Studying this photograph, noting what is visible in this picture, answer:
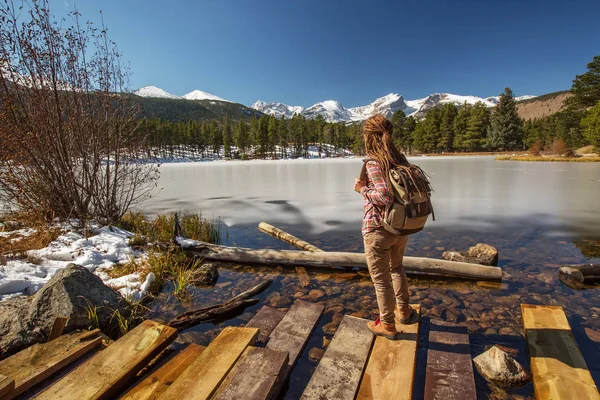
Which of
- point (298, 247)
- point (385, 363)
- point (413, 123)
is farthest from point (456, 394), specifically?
point (413, 123)

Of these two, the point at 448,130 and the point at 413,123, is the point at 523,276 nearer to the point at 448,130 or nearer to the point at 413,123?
the point at 448,130

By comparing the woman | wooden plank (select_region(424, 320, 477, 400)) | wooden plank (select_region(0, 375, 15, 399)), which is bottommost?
wooden plank (select_region(424, 320, 477, 400))

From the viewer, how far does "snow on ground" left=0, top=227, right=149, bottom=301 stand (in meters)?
3.74

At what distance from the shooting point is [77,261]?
15.3ft

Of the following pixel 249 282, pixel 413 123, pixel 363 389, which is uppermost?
pixel 413 123

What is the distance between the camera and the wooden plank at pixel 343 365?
82.8 inches

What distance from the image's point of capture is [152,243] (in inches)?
223

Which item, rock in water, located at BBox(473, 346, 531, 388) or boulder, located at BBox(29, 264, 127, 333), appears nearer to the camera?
rock in water, located at BBox(473, 346, 531, 388)

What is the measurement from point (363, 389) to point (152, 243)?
15.9ft

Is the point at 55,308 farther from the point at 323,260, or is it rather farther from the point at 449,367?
the point at 449,367

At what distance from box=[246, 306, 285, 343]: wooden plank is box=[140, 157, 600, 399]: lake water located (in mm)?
352

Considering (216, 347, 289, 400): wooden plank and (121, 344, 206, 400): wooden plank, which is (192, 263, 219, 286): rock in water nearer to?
(121, 344, 206, 400): wooden plank

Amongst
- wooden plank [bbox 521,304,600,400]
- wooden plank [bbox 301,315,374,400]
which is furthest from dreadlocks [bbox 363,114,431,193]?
wooden plank [bbox 521,304,600,400]

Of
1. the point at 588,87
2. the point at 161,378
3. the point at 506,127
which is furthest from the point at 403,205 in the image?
the point at 506,127
